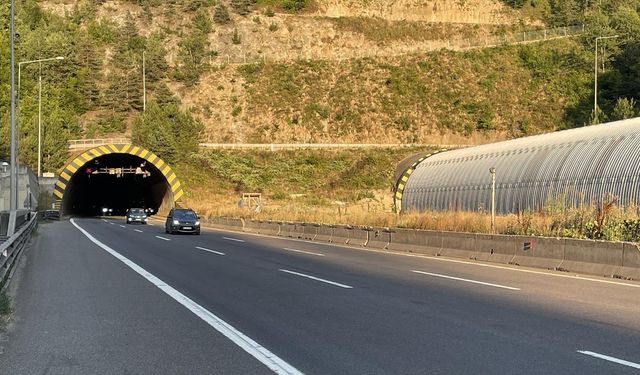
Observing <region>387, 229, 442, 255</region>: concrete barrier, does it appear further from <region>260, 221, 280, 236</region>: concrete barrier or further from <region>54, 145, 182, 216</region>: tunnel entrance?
<region>54, 145, 182, 216</region>: tunnel entrance

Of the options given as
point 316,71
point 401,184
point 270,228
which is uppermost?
point 316,71

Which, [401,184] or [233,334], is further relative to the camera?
[401,184]

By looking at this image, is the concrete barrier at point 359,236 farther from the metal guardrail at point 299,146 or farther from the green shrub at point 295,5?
the green shrub at point 295,5

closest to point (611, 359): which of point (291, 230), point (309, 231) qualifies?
point (309, 231)

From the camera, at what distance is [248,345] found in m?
8.47

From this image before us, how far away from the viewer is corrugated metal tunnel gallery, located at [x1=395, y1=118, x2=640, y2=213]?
26.8 metres

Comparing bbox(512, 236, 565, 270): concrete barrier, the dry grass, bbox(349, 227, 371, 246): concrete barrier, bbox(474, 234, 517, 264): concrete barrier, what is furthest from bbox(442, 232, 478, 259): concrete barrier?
bbox(349, 227, 371, 246): concrete barrier

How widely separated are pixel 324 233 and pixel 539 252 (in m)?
15.5

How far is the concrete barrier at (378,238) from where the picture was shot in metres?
27.6

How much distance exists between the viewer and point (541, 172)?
31.4 meters

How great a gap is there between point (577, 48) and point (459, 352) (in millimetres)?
98908

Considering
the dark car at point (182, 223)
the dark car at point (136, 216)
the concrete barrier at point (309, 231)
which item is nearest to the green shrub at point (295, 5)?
the dark car at point (136, 216)

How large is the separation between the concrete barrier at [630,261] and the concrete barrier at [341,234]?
15.5 metres

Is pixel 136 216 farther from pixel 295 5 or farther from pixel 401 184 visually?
pixel 295 5
